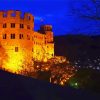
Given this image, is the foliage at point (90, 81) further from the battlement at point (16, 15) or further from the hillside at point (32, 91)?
the battlement at point (16, 15)

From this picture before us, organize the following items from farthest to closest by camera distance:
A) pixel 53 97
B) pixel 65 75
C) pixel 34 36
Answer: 1. pixel 34 36
2. pixel 65 75
3. pixel 53 97

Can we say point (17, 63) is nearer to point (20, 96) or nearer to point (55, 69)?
point (55, 69)

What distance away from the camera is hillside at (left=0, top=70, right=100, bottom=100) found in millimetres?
4941

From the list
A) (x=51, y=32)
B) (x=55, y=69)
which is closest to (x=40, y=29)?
(x=51, y=32)

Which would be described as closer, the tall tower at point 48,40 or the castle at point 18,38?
the castle at point 18,38

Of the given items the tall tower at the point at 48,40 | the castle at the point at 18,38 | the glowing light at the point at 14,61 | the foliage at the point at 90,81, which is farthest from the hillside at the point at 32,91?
the tall tower at the point at 48,40

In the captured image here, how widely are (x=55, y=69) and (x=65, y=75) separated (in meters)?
2.95

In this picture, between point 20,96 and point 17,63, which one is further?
point 17,63

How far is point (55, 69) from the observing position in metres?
46.0

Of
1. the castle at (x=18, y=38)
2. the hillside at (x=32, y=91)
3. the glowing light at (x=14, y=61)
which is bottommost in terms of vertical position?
the hillside at (x=32, y=91)

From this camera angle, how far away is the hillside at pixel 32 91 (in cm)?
494

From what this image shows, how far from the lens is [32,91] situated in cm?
518

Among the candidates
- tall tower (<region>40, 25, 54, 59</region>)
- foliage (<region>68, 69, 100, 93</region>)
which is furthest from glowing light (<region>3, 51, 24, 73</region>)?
foliage (<region>68, 69, 100, 93</region>)

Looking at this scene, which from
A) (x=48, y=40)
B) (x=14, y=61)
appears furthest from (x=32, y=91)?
(x=48, y=40)
